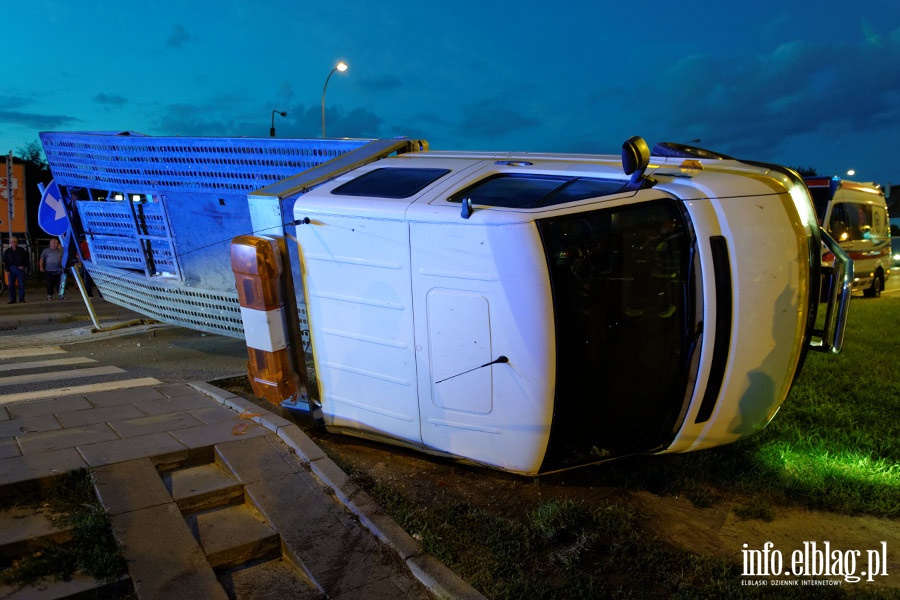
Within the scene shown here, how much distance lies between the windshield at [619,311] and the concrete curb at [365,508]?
1.02m

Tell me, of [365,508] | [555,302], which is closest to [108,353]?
[365,508]

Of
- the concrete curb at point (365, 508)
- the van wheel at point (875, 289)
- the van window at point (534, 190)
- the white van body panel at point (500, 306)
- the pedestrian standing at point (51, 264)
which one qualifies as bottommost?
the van wheel at point (875, 289)

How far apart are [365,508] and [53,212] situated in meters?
7.51

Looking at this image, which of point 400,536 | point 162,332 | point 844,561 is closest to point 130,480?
point 400,536

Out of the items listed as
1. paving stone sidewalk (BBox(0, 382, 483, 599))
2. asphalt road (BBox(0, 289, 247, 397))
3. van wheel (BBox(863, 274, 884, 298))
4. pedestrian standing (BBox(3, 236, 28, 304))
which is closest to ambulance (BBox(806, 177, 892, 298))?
van wheel (BBox(863, 274, 884, 298))

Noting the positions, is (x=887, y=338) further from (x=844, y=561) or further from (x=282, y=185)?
(x=282, y=185)

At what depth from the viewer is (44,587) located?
303 centimetres

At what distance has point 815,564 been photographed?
11.7ft

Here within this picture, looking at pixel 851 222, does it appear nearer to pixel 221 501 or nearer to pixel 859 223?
pixel 859 223

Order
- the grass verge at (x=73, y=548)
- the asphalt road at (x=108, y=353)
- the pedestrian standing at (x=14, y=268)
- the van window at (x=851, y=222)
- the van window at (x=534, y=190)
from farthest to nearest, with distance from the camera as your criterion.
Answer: the pedestrian standing at (x=14, y=268)
the van window at (x=851, y=222)
the asphalt road at (x=108, y=353)
the van window at (x=534, y=190)
the grass verge at (x=73, y=548)

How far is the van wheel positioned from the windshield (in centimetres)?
1656

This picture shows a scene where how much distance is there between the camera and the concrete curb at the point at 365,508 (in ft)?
10.5

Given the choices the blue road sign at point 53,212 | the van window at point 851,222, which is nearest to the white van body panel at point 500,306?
the blue road sign at point 53,212

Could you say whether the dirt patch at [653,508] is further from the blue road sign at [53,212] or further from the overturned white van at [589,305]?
the blue road sign at [53,212]
